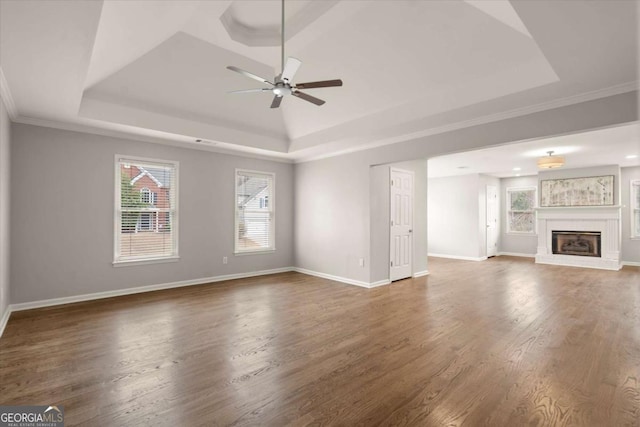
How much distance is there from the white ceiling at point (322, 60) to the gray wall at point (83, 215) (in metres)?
0.36

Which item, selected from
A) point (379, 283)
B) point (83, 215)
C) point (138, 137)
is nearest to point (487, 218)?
point (379, 283)

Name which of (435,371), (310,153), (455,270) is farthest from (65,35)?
(455,270)

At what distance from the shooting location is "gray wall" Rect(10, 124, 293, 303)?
430 centimetres

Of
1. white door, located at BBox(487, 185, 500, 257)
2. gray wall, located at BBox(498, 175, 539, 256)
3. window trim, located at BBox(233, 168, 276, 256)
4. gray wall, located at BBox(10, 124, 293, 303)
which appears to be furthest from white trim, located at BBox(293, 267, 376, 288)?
gray wall, located at BBox(498, 175, 539, 256)

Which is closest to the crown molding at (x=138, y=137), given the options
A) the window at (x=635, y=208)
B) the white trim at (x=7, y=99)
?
the white trim at (x=7, y=99)

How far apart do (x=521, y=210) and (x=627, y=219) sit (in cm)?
248

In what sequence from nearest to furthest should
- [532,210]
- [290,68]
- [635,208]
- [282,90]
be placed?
[290,68], [282,90], [635,208], [532,210]

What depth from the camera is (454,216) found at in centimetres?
979

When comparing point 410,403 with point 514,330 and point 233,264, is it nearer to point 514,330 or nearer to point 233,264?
point 514,330

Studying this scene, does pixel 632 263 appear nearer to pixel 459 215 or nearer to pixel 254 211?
pixel 459 215

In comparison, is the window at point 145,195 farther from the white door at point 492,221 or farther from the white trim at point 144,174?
the white door at point 492,221

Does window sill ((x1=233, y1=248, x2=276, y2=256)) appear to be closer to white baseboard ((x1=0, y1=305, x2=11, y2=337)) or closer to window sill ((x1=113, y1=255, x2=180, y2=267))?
window sill ((x1=113, y1=255, x2=180, y2=267))

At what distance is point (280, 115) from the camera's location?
5.72 metres

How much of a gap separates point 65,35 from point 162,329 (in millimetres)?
2909
